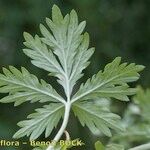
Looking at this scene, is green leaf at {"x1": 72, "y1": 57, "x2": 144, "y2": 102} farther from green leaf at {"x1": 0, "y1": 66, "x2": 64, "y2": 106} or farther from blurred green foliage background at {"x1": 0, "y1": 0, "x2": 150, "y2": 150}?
blurred green foliage background at {"x1": 0, "y1": 0, "x2": 150, "y2": 150}

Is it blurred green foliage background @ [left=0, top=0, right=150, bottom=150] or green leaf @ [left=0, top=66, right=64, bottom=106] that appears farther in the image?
blurred green foliage background @ [left=0, top=0, right=150, bottom=150]

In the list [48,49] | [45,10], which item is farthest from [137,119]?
[45,10]

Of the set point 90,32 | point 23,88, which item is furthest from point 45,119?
point 90,32

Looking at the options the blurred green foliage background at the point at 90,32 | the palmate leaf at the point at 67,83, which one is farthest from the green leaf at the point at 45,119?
the blurred green foliage background at the point at 90,32

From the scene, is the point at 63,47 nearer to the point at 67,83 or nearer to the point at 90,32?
the point at 67,83

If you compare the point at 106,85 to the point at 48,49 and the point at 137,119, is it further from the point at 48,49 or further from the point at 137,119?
the point at 137,119

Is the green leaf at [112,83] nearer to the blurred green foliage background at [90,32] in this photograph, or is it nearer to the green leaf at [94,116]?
the green leaf at [94,116]

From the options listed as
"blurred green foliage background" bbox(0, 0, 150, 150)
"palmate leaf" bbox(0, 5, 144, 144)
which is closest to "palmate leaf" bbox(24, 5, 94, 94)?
"palmate leaf" bbox(0, 5, 144, 144)
